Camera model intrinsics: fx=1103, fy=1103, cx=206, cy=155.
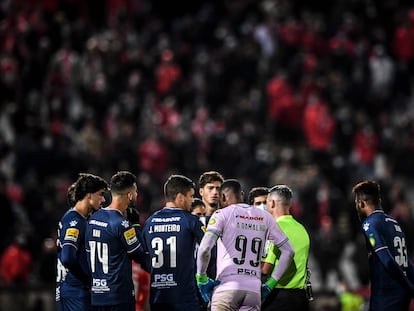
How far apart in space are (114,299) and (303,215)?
11477 mm

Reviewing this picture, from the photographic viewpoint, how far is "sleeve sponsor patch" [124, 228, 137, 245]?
1216 cm

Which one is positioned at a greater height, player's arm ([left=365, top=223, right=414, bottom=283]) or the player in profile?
the player in profile

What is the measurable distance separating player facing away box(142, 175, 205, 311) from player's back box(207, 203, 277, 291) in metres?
0.38

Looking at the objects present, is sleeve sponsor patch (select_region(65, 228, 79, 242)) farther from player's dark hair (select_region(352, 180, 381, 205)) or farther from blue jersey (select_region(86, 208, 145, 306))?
player's dark hair (select_region(352, 180, 381, 205))

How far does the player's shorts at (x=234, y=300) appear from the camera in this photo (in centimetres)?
1203

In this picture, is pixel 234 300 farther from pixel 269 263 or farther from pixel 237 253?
pixel 269 263

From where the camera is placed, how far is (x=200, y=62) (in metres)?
28.6

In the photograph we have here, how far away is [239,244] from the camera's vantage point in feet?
39.9

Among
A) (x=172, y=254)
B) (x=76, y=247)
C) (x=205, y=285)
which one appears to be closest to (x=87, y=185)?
(x=76, y=247)

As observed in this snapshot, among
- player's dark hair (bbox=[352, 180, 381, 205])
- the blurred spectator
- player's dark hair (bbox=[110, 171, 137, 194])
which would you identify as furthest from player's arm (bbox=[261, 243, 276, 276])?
the blurred spectator

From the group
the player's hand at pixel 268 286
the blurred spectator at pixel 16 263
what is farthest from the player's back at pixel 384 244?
the blurred spectator at pixel 16 263

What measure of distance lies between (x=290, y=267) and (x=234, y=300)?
1.24 metres

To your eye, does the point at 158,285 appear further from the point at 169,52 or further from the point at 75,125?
the point at 169,52

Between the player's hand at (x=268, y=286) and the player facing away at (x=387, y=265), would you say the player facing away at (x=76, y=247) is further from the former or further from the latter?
the player facing away at (x=387, y=265)
